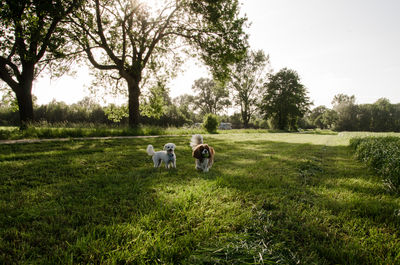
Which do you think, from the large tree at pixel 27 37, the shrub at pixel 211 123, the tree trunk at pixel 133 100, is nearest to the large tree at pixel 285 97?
the shrub at pixel 211 123

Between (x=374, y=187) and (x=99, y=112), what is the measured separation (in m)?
35.0

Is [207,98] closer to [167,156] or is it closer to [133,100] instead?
[133,100]

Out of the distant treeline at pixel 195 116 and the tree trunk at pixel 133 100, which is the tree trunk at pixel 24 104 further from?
the distant treeline at pixel 195 116

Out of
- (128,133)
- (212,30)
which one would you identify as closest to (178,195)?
(128,133)

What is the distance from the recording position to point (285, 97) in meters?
40.7

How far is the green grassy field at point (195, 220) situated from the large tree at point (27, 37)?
10.4 metres

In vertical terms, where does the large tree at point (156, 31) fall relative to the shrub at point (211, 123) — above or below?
above

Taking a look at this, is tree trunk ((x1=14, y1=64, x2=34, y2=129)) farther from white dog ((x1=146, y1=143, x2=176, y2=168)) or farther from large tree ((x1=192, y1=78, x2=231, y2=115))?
large tree ((x1=192, y1=78, x2=231, y2=115))

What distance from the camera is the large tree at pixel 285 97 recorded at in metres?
40.8

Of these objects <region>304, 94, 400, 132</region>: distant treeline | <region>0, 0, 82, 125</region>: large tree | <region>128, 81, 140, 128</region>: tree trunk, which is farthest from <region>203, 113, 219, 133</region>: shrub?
<region>304, 94, 400, 132</region>: distant treeline

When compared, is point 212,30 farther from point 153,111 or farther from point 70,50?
point 70,50

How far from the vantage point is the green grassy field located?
137cm

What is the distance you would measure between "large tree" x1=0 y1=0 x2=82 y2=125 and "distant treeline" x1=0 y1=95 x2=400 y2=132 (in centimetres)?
801

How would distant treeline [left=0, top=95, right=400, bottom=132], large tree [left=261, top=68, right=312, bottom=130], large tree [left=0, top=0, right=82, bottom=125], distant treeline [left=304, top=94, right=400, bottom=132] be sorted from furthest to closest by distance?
distant treeline [left=304, top=94, right=400, bottom=132], large tree [left=261, top=68, right=312, bottom=130], distant treeline [left=0, top=95, right=400, bottom=132], large tree [left=0, top=0, right=82, bottom=125]
